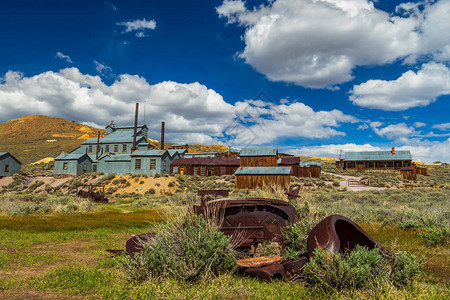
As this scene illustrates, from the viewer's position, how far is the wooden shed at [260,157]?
43.5 meters

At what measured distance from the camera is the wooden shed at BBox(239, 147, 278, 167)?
43.5m

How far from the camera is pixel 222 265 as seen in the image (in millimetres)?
5344

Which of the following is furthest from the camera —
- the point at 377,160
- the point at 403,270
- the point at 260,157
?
the point at 377,160

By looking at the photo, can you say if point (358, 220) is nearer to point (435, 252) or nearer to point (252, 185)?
point (435, 252)

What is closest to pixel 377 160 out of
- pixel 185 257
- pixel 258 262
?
pixel 258 262

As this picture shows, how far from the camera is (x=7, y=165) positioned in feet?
151

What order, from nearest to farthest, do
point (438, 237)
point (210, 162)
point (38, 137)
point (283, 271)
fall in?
point (283, 271) < point (438, 237) < point (210, 162) < point (38, 137)

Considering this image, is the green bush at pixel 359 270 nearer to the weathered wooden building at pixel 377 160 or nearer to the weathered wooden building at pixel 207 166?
the weathered wooden building at pixel 207 166

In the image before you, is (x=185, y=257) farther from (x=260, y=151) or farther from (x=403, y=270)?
(x=260, y=151)

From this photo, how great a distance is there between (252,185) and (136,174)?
20057mm

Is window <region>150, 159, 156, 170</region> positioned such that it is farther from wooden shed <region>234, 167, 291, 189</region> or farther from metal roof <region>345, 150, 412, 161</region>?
metal roof <region>345, 150, 412, 161</region>

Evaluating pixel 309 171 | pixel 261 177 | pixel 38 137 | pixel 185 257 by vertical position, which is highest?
pixel 38 137

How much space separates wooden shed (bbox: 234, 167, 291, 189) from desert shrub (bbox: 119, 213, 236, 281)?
99.0 feet

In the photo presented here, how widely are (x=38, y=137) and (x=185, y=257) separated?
394 ft
